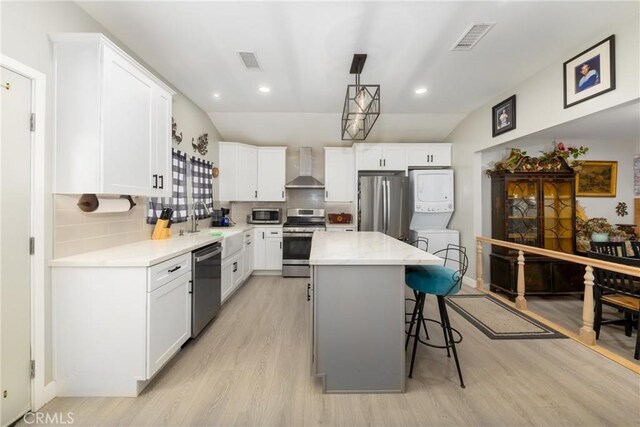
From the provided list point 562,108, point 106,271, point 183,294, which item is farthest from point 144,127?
point 562,108

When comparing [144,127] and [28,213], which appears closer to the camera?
[28,213]

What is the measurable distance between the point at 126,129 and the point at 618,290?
4338mm

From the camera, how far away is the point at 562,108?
2.57 m

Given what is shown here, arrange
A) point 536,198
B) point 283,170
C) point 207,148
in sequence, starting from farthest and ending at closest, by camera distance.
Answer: point 283,170 < point 207,148 < point 536,198

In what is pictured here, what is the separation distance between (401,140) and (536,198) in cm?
232

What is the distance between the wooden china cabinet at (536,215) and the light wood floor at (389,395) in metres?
1.39

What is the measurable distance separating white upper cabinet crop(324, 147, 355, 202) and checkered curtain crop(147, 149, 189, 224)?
2413mm

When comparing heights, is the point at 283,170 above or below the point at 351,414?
above

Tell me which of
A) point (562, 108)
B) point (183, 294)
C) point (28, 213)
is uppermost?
point (562, 108)

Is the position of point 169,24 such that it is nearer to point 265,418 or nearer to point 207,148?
point 207,148

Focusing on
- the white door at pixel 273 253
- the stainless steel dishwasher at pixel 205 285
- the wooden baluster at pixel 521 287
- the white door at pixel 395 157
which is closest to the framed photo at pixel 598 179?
the wooden baluster at pixel 521 287

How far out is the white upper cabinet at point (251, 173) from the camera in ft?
15.5

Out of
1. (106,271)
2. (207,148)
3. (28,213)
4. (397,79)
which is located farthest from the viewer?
(207,148)

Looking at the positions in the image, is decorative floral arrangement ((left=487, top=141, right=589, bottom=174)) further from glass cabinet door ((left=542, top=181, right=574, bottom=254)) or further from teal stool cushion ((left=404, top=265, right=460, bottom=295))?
teal stool cushion ((left=404, top=265, right=460, bottom=295))
